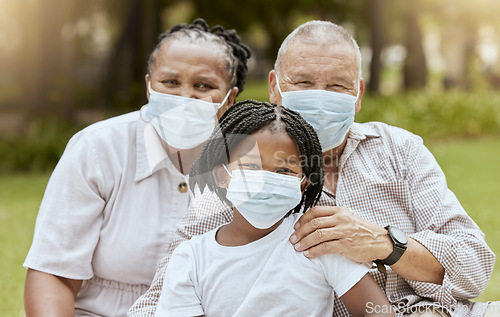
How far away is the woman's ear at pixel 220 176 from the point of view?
2.26 meters

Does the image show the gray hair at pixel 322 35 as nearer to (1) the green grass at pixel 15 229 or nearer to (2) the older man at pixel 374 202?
(2) the older man at pixel 374 202

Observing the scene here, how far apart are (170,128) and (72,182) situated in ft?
1.65

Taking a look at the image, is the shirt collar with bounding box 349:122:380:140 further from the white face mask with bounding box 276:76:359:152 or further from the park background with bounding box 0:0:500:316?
the park background with bounding box 0:0:500:316

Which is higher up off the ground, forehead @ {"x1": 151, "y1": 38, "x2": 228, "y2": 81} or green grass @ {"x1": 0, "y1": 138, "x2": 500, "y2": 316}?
forehead @ {"x1": 151, "y1": 38, "x2": 228, "y2": 81}

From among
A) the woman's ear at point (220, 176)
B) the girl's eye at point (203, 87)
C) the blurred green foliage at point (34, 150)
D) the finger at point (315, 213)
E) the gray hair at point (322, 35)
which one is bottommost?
the blurred green foliage at point (34, 150)

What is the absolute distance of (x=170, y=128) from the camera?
2779 millimetres

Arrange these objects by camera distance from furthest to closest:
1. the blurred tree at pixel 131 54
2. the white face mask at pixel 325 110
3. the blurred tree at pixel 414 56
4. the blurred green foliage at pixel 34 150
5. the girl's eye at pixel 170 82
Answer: the blurred tree at pixel 414 56, the blurred tree at pixel 131 54, the blurred green foliage at pixel 34 150, the girl's eye at pixel 170 82, the white face mask at pixel 325 110

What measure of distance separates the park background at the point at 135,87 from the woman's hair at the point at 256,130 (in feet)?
5.87

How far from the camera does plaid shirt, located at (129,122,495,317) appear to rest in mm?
2371

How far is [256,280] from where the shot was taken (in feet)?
7.04

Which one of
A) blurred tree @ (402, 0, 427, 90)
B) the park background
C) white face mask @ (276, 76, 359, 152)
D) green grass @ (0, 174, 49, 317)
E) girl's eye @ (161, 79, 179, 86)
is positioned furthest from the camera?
blurred tree @ (402, 0, 427, 90)

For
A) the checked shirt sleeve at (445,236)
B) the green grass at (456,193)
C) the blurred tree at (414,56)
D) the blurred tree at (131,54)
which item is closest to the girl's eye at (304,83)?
the checked shirt sleeve at (445,236)

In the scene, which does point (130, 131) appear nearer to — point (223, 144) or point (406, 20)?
point (223, 144)

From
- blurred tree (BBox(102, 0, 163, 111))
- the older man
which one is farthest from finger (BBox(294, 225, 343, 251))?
blurred tree (BBox(102, 0, 163, 111))
